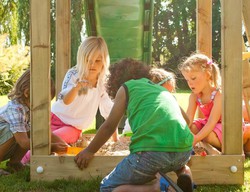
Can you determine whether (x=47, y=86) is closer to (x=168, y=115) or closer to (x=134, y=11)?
(x=168, y=115)

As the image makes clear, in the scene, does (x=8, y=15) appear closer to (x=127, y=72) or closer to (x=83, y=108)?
(x=83, y=108)

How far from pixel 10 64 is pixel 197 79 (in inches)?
514

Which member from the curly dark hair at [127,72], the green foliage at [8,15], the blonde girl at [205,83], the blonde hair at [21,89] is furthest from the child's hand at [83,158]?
the green foliage at [8,15]

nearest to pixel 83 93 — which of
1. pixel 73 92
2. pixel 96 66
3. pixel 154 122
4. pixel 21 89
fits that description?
pixel 96 66

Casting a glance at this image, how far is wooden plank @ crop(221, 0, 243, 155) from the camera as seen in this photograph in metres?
2.64

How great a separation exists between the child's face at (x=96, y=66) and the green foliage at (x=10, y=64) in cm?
1203

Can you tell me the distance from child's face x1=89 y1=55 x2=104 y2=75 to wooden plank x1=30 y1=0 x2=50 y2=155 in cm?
93

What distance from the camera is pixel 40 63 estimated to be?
2662 millimetres

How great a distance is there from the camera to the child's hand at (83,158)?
2.57 m

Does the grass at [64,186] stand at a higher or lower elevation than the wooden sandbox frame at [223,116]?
lower

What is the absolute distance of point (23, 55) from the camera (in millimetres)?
16359

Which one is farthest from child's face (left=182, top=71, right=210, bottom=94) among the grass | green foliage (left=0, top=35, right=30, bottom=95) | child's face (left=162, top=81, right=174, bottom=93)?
green foliage (left=0, top=35, right=30, bottom=95)

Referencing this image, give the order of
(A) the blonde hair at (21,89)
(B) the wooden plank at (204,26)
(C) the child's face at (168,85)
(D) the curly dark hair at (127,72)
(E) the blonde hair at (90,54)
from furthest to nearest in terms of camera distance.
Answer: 1. (B) the wooden plank at (204,26)
2. (E) the blonde hair at (90,54)
3. (A) the blonde hair at (21,89)
4. (C) the child's face at (168,85)
5. (D) the curly dark hair at (127,72)

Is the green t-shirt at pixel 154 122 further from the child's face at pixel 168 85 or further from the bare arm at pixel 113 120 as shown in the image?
the child's face at pixel 168 85
